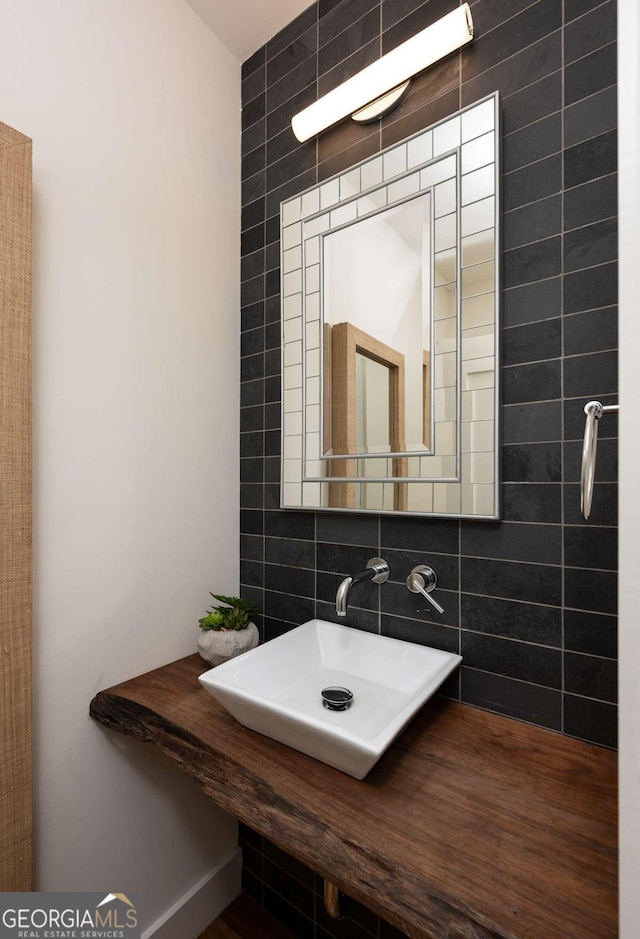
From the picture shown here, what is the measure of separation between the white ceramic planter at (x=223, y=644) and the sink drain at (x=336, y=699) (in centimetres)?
32

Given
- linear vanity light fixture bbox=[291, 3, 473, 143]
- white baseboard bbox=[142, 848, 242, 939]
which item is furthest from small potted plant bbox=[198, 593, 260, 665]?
linear vanity light fixture bbox=[291, 3, 473, 143]

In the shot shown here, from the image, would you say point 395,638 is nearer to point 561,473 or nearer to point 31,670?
point 561,473

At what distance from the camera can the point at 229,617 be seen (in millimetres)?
1362

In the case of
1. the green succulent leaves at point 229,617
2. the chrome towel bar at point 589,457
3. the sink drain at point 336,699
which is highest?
the chrome towel bar at point 589,457

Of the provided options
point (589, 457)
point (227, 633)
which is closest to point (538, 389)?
point (589, 457)

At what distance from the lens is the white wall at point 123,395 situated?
3.64ft

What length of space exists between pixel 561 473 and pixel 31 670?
1.24m

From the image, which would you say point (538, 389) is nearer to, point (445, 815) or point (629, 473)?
point (629, 473)

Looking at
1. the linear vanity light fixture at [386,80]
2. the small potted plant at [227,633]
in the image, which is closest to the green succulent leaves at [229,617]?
the small potted plant at [227,633]

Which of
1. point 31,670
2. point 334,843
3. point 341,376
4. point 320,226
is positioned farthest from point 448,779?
point 320,226

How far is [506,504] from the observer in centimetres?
107

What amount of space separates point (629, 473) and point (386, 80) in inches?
48.3

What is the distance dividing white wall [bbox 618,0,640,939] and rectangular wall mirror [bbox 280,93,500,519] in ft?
1.66

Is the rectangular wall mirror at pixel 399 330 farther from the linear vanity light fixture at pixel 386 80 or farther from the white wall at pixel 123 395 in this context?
the white wall at pixel 123 395
